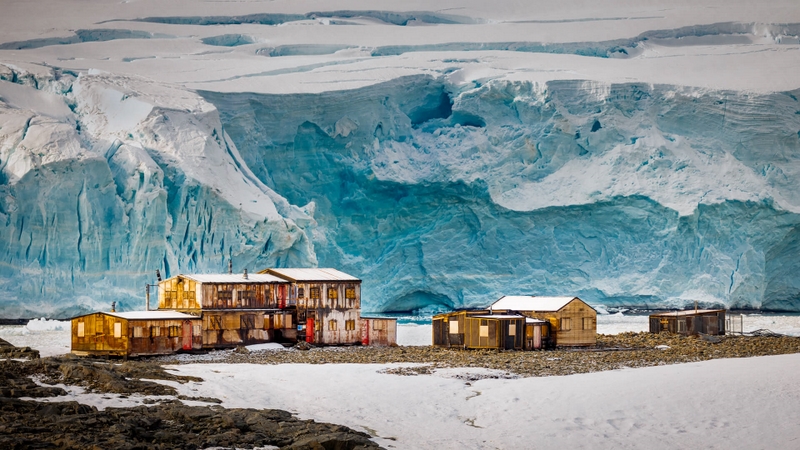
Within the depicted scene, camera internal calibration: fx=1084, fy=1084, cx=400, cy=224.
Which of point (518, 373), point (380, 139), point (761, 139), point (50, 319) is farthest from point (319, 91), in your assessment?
point (518, 373)

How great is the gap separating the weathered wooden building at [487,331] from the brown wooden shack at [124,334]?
534cm

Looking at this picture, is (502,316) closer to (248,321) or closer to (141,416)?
(248,321)

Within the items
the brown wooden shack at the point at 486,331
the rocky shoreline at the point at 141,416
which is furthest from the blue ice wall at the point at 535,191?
the rocky shoreline at the point at 141,416

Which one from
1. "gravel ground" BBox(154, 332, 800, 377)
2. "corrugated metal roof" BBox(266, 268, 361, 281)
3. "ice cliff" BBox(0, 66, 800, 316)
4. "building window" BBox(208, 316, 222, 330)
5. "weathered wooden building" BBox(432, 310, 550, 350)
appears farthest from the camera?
"ice cliff" BBox(0, 66, 800, 316)

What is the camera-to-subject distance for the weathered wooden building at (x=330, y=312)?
22562mm

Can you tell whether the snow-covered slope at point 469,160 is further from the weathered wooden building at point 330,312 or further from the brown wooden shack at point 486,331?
the brown wooden shack at point 486,331

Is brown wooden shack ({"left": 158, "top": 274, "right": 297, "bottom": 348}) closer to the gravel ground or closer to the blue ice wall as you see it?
the gravel ground

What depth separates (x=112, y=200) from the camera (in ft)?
90.0

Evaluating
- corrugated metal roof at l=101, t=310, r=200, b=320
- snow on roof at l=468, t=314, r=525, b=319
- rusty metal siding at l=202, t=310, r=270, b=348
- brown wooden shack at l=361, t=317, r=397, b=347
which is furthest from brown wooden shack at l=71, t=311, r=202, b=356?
snow on roof at l=468, t=314, r=525, b=319

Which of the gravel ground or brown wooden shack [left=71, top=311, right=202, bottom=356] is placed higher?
brown wooden shack [left=71, top=311, right=202, bottom=356]

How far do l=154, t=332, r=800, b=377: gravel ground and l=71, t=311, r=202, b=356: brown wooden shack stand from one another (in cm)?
72

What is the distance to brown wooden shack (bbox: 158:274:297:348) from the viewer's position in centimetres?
2141

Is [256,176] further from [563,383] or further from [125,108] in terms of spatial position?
[563,383]

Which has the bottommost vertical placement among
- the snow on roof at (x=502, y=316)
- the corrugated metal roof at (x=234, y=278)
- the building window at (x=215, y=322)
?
the building window at (x=215, y=322)
